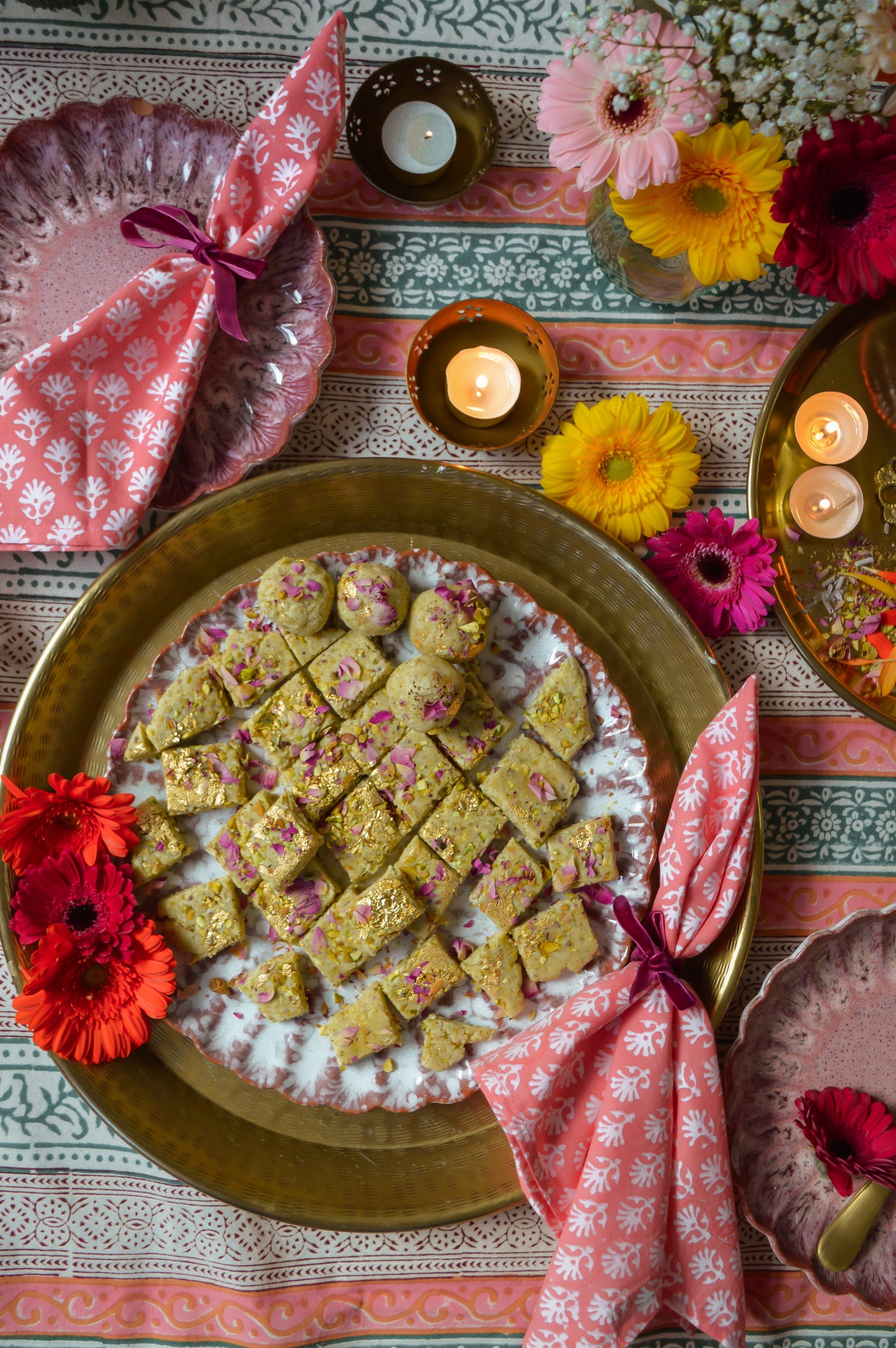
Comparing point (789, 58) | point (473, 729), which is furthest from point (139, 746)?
point (789, 58)

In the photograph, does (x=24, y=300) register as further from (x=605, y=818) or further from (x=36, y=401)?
(x=605, y=818)

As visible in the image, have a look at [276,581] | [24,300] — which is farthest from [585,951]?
[24,300]

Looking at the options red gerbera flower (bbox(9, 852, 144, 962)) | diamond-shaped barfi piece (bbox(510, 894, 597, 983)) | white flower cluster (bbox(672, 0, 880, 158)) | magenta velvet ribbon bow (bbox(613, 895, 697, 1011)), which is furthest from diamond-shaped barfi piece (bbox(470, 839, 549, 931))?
white flower cluster (bbox(672, 0, 880, 158))

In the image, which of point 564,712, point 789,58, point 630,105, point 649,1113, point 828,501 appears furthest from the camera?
point 828,501

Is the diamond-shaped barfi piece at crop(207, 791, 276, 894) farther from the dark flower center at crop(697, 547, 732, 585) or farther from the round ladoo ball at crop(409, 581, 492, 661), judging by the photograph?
the dark flower center at crop(697, 547, 732, 585)

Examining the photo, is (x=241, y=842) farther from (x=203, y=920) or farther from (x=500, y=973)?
(x=500, y=973)
